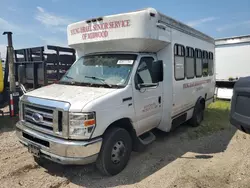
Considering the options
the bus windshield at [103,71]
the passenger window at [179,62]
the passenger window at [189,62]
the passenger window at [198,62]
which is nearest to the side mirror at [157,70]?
the bus windshield at [103,71]

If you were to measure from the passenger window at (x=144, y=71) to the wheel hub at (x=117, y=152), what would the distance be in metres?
1.27

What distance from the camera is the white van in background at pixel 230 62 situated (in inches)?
493

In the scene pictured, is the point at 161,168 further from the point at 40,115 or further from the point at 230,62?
the point at 230,62

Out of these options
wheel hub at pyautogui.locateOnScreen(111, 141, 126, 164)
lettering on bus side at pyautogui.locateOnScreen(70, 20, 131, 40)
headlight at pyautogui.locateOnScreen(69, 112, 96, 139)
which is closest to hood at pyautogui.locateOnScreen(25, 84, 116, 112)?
headlight at pyautogui.locateOnScreen(69, 112, 96, 139)

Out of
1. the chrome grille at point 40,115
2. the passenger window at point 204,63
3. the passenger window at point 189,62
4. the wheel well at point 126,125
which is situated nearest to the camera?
the chrome grille at point 40,115

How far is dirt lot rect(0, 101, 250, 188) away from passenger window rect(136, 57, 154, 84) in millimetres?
1674

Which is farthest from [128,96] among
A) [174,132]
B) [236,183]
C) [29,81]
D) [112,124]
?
[29,81]

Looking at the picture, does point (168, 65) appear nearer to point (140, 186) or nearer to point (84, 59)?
point (84, 59)

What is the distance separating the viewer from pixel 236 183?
384 centimetres

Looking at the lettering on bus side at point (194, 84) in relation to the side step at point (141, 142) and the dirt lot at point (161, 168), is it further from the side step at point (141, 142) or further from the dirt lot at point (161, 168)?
the side step at point (141, 142)

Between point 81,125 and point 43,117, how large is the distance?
78cm

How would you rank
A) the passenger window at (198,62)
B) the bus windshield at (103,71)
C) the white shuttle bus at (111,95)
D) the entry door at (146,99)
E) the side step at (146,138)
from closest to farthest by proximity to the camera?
the white shuttle bus at (111,95)
the bus windshield at (103,71)
the entry door at (146,99)
the side step at (146,138)
the passenger window at (198,62)

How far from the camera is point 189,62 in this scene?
21.5ft

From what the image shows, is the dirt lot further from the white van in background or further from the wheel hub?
the white van in background
